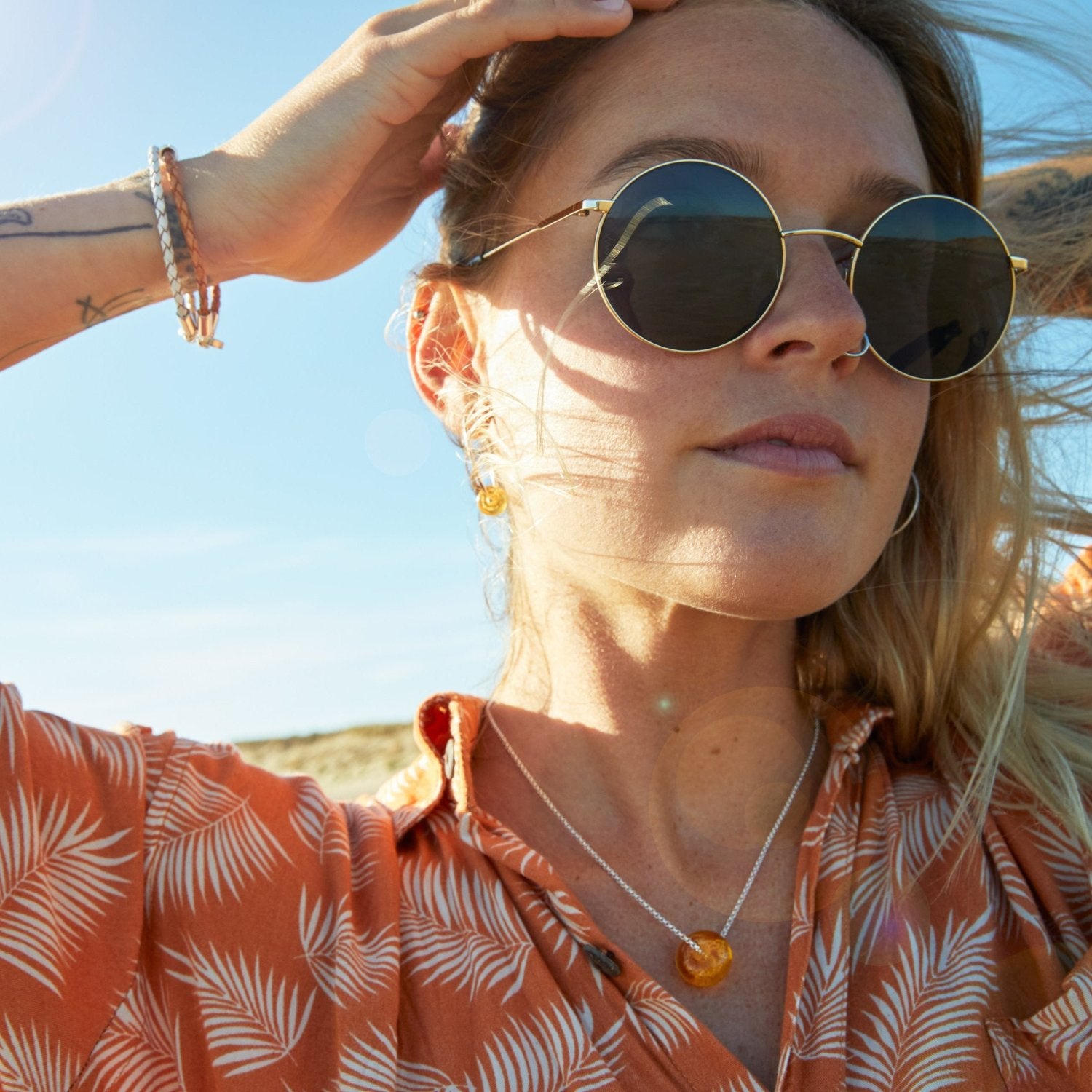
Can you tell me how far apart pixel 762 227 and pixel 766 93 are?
1.02ft

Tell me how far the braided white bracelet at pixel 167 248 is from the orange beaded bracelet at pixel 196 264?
12 millimetres

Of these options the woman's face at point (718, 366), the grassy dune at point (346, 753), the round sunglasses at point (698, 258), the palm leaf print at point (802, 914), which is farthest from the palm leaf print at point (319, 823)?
the grassy dune at point (346, 753)

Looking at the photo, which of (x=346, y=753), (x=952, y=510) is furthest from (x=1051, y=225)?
(x=346, y=753)

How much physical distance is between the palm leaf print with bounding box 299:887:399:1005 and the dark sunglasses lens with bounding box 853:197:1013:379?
1392mm

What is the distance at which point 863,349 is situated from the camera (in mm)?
1953

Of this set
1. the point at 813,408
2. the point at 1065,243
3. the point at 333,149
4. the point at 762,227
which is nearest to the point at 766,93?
the point at 762,227

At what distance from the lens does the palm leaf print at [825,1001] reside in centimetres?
167

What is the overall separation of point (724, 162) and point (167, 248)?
3.40 ft

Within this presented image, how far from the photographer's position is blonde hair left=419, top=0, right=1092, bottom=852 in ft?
7.31

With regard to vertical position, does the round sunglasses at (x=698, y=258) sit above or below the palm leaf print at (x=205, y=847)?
above

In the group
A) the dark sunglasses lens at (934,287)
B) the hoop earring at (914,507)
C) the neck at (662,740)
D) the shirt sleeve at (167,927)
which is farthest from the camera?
the hoop earring at (914,507)

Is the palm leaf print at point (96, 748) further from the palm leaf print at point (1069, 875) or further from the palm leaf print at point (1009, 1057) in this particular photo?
the palm leaf print at point (1069, 875)

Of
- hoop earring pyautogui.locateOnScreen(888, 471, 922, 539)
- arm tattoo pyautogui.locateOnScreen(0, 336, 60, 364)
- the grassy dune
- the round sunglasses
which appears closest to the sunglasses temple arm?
the round sunglasses

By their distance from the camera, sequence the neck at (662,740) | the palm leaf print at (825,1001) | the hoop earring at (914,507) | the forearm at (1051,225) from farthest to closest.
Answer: the forearm at (1051,225), the hoop earring at (914,507), the neck at (662,740), the palm leaf print at (825,1001)
